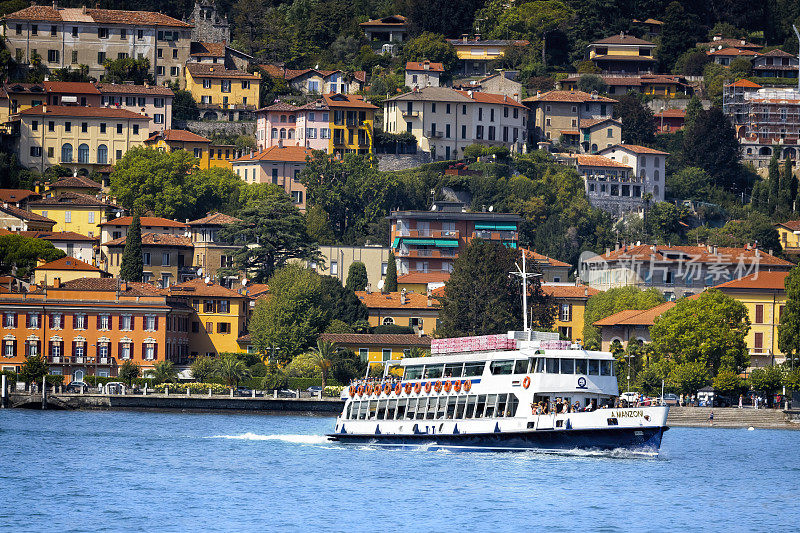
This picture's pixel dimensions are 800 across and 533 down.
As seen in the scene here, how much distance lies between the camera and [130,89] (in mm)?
142125

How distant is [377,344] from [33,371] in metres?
22.1

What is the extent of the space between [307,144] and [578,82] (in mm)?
32142

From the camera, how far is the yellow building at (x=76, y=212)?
126 m

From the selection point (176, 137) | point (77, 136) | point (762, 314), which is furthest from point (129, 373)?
point (77, 136)

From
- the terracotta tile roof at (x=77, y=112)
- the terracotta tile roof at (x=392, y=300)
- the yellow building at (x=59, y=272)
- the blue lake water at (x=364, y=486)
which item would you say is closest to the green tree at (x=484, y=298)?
the terracotta tile roof at (x=392, y=300)

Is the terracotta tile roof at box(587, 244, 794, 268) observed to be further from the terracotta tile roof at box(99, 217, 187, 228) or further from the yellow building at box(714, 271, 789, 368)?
the terracotta tile roof at box(99, 217, 187, 228)

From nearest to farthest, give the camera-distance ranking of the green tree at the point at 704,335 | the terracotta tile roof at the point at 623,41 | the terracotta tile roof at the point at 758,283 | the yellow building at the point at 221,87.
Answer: the green tree at the point at 704,335 < the terracotta tile roof at the point at 758,283 < the yellow building at the point at 221,87 < the terracotta tile roof at the point at 623,41

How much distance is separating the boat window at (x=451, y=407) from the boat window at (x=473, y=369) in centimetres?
109

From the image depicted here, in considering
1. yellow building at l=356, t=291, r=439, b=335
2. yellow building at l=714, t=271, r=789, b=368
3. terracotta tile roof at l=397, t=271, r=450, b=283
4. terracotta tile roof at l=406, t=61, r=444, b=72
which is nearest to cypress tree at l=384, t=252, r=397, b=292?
terracotta tile roof at l=397, t=271, r=450, b=283

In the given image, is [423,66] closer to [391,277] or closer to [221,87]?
[221,87]

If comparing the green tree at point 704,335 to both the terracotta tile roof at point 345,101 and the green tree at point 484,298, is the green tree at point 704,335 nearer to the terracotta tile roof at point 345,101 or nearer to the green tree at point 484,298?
the green tree at point 484,298

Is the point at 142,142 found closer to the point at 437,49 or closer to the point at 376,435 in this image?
the point at 437,49

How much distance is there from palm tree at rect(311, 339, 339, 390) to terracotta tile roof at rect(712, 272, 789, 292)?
25.8 m

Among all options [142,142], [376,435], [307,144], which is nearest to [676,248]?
[307,144]
